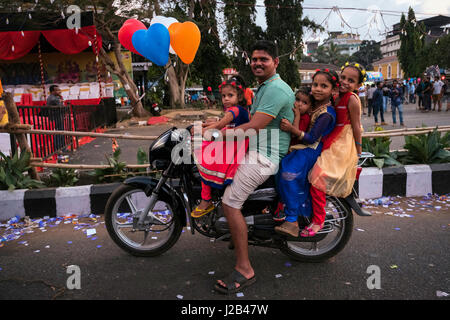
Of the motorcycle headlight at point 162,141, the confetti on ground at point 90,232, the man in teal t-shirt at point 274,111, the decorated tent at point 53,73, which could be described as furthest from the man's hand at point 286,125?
the decorated tent at point 53,73

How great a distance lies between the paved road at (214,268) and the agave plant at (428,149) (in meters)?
1.49

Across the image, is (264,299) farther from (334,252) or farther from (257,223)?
(334,252)

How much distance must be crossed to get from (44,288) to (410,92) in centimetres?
2859

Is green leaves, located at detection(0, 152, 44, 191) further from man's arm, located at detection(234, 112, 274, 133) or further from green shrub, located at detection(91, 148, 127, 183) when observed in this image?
man's arm, located at detection(234, 112, 274, 133)

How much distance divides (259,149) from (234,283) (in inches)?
41.2

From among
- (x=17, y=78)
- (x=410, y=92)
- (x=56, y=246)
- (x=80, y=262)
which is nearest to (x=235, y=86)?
(x=80, y=262)

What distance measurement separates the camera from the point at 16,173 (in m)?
4.71

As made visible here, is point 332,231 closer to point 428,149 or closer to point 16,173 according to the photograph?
point 428,149

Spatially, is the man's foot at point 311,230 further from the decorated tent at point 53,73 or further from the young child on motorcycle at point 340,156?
the decorated tent at point 53,73

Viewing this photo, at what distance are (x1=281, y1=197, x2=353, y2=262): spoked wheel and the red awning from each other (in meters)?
13.2

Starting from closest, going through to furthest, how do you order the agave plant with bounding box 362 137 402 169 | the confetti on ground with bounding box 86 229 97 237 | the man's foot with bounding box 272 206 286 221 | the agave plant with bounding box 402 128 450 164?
1. the man's foot with bounding box 272 206 286 221
2. the confetti on ground with bounding box 86 229 97 237
3. the agave plant with bounding box 362 137 402 169
4. the agave plant with bounding box 402 128 450 164

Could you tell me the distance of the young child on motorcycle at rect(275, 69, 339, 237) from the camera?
2818 mm

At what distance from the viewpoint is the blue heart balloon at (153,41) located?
17.9ft

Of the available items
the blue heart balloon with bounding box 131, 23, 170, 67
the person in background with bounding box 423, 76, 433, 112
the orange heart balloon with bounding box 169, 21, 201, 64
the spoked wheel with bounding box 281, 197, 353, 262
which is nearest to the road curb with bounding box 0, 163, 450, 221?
the spoked wheel with bounding box 281, 197, 353, 262
